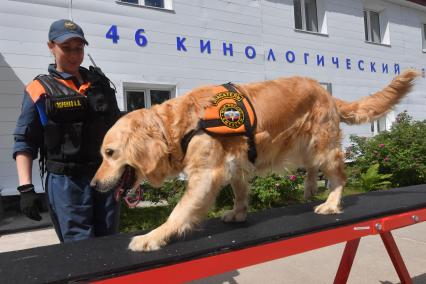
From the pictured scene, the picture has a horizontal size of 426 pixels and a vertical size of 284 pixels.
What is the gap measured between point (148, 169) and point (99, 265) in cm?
67

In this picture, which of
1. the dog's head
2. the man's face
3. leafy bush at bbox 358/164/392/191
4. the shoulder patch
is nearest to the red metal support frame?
the dog's head

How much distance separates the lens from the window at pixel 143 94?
8.73 m

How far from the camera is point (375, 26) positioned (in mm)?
14328

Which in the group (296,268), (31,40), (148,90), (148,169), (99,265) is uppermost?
(31,40)

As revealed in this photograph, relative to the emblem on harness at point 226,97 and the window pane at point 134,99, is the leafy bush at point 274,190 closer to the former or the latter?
the window pane at point 134,99

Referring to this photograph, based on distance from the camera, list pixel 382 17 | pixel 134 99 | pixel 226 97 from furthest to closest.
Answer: pixel 382 17, pixel 134 99, pixel 226 97

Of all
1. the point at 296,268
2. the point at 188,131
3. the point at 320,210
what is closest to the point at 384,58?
the point at 296,268

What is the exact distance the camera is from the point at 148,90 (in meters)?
8.96

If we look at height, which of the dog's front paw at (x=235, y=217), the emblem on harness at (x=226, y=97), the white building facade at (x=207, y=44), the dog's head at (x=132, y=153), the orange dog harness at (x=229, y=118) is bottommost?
the dog's front paw at (x=235, y=217)

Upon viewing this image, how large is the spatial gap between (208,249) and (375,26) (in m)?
14.3

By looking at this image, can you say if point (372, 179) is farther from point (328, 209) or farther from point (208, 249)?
point (208, 249)

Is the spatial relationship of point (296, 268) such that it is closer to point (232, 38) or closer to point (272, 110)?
point (272, 110)

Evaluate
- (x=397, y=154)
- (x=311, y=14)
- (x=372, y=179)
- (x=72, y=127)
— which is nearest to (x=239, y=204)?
(x=72, y=127)

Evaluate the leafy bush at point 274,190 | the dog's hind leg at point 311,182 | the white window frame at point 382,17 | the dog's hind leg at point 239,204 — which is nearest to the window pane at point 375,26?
the white window frame at point 382,17
